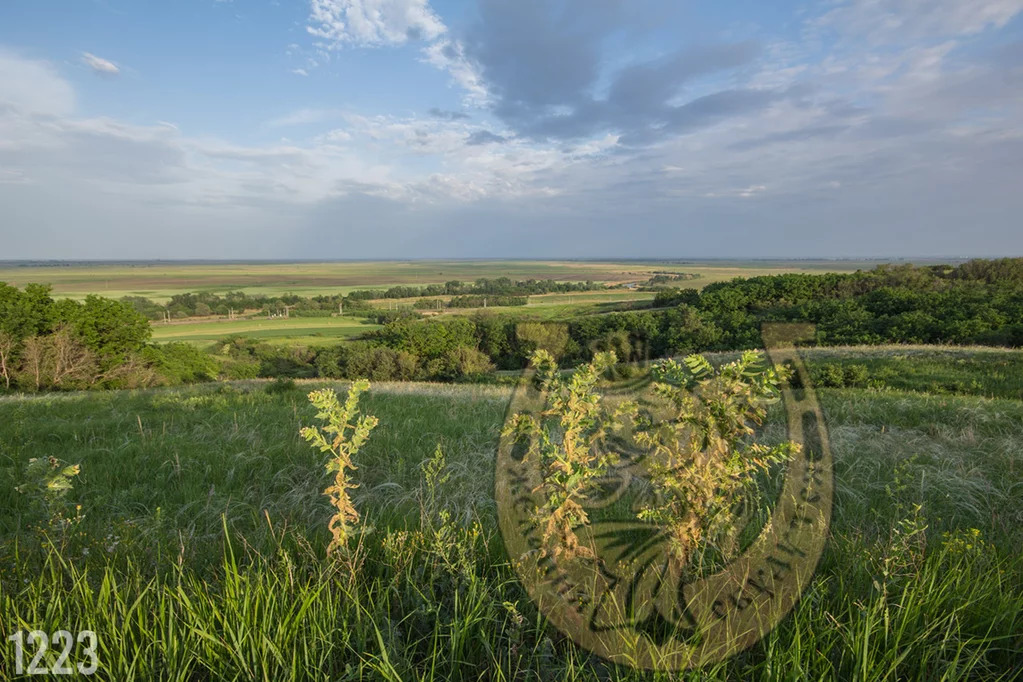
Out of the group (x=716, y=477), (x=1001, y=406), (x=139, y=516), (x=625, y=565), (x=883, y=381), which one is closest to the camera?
(x=716, y=477)

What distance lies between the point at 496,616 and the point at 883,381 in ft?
50.2

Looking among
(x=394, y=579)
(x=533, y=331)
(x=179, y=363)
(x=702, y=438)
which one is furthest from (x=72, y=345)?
(x=702, y=438)

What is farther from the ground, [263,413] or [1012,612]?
[1012,612]

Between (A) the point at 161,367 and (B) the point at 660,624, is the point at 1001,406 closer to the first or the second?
(B) the point at 660,624

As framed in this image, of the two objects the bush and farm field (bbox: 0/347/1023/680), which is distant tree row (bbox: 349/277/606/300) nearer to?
the bush

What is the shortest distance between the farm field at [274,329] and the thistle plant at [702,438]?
69438mm

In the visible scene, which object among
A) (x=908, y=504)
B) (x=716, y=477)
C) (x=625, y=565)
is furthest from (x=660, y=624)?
(x=908, y=504)

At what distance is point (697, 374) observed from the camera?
2352mm

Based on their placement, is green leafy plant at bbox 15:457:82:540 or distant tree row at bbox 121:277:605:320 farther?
distant tree row at bbox 121:277:605:320

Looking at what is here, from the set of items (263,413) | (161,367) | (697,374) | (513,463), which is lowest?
(161,367)

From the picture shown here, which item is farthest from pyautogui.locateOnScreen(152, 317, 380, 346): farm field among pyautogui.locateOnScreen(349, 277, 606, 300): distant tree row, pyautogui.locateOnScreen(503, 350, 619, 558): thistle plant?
pyautogui.locateOnScreen(503, 350, 619, 558): thistle plant

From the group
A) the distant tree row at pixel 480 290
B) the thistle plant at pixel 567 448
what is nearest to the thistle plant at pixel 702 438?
the thistle plant at pixel 567 448

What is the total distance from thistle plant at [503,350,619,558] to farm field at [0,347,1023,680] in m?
0.32

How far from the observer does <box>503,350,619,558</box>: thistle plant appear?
213 cm
